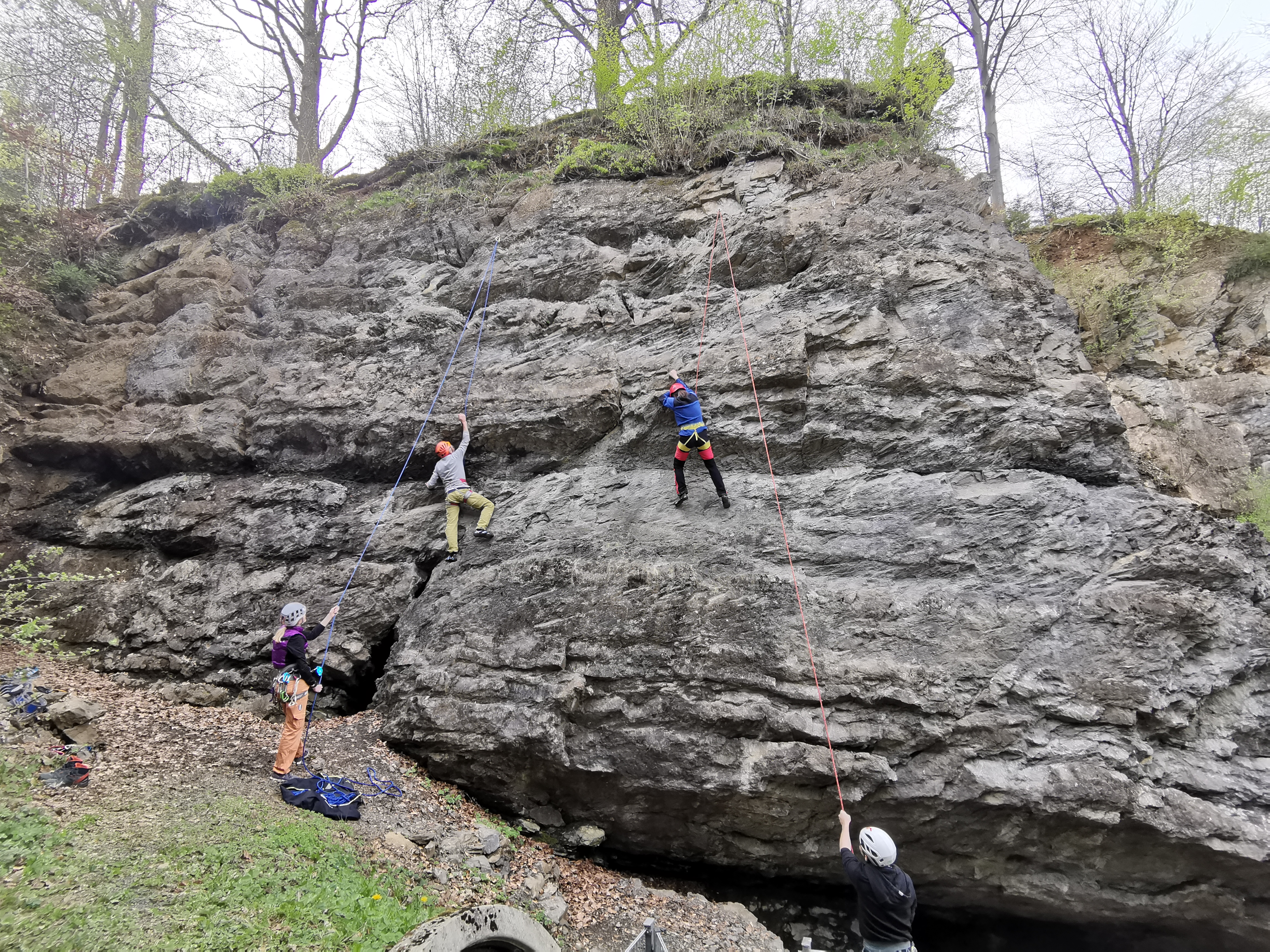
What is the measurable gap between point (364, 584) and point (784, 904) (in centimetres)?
686

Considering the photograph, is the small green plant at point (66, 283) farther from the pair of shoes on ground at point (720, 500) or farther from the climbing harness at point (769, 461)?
the pair of shoes on ground at point (720, 500)

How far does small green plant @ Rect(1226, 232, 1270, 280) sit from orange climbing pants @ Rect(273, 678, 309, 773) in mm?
13814

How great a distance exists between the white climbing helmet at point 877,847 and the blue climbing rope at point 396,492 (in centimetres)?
480

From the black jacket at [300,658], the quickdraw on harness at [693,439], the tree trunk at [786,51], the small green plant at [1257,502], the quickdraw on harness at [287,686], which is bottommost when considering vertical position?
the quickdraw on harness at [287,686]

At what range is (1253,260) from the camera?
26.9 ft

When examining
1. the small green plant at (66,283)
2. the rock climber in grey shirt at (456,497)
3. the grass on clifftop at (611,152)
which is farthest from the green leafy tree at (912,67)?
the small green plant at (66,283)

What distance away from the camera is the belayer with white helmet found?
596cm

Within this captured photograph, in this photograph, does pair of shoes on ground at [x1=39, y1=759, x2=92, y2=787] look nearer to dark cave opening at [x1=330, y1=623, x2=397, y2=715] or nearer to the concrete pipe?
dark cave opening at [x1=330, y1=623, x2=397, y2=715]

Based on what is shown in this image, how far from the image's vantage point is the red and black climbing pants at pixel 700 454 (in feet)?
23.2

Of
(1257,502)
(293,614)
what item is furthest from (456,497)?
(1257,502)

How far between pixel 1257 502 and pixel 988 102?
13065 millimetres

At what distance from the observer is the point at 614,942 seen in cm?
550

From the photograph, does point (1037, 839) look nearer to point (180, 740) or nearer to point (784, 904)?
point (784, 904)

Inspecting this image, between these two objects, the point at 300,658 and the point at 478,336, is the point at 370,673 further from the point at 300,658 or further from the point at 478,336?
the point at 478,336
